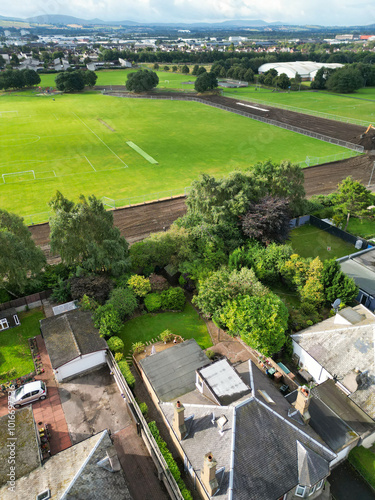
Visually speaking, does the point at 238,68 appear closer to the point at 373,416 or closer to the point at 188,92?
the point at 188,92

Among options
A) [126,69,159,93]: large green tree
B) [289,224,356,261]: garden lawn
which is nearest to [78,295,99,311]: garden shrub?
[289,224,356,261]: garden lawn

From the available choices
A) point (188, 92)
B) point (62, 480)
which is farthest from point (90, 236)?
point (188, 92)

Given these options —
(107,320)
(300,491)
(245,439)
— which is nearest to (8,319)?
(107,320)

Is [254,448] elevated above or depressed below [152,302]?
above

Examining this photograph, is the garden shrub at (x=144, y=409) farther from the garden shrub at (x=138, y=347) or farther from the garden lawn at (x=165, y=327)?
the garden lawn at (x=165, y=327)

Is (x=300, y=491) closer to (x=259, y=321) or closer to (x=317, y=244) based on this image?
(x=259, y=321)

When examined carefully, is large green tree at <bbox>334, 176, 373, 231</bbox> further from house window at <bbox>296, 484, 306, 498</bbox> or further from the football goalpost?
the football goalpost
